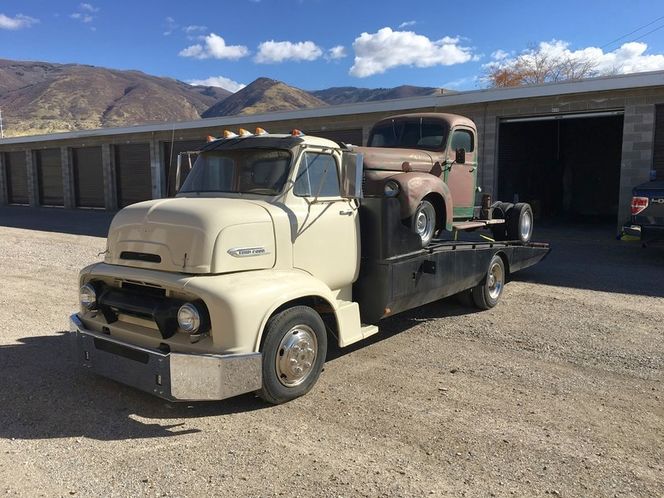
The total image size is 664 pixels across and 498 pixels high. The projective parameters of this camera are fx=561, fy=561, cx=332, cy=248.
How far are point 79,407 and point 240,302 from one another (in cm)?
169

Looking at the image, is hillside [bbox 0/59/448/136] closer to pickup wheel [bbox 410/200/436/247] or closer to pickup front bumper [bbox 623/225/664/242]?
pickup front bumper [bbox 623/225/664/242]

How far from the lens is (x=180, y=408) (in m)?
4.47

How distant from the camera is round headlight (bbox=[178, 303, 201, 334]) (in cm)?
403

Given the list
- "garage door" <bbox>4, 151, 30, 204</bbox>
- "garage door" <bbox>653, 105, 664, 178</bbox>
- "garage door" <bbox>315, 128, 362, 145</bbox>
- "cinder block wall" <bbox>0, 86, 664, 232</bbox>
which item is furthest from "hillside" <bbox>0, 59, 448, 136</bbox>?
"garage door" <bbox>653, 105, 664, 178</bbox>

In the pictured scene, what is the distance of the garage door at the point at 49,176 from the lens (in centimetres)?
3148

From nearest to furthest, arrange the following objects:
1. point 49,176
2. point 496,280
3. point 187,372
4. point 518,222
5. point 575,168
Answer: point 187,372
point 496,280
point 518,222
point 575,168
point 49,176

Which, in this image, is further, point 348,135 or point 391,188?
point 348,135

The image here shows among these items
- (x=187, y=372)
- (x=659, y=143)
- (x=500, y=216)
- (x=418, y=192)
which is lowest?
(x=187, y=372)

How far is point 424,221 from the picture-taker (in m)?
6.50

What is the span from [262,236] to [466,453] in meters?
2.20

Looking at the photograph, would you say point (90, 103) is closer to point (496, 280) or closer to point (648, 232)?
point (648, 232)

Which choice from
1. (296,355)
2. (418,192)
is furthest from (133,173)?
(296,355)

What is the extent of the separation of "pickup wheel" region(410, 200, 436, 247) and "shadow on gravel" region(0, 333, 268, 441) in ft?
8.69

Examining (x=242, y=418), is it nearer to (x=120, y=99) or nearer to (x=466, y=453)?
(x=466, y=453)
